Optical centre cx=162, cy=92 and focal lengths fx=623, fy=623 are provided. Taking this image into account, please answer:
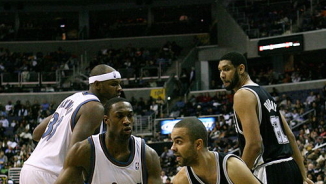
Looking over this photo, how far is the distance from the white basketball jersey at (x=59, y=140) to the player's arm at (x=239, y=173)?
1.64 m

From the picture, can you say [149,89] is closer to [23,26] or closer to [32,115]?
[32,115]

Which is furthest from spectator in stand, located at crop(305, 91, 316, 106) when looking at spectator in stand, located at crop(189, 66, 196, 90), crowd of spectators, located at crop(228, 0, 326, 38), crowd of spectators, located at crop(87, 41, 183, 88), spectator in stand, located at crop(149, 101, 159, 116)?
crowd of spectators, located at crop(87, 41, 183, 88)

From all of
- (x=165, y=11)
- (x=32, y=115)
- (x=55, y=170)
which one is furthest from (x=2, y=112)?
(x=55, y=170)

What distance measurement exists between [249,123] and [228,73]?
0.54 metres

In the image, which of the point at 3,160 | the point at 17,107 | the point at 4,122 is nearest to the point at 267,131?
the point at 3,160

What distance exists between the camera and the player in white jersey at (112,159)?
5.30 metres

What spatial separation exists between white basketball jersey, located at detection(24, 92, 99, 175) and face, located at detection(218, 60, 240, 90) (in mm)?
1211

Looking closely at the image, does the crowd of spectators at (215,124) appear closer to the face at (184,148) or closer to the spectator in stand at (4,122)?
the spectator in stand at (4,122)

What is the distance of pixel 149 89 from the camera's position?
31.8 meters

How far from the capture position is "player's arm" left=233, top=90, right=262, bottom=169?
18.4ft

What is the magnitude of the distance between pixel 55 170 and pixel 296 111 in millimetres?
19117

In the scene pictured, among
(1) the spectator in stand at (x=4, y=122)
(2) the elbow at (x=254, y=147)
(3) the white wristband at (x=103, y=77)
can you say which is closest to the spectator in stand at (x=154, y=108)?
(1) the spectator in stand at (x=4, y=122)

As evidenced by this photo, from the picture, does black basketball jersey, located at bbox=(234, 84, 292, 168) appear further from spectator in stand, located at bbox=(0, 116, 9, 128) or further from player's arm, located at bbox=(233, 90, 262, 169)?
spectator in stand, located at bbox=(0, 116, 9, 128)

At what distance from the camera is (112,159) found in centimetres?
531
